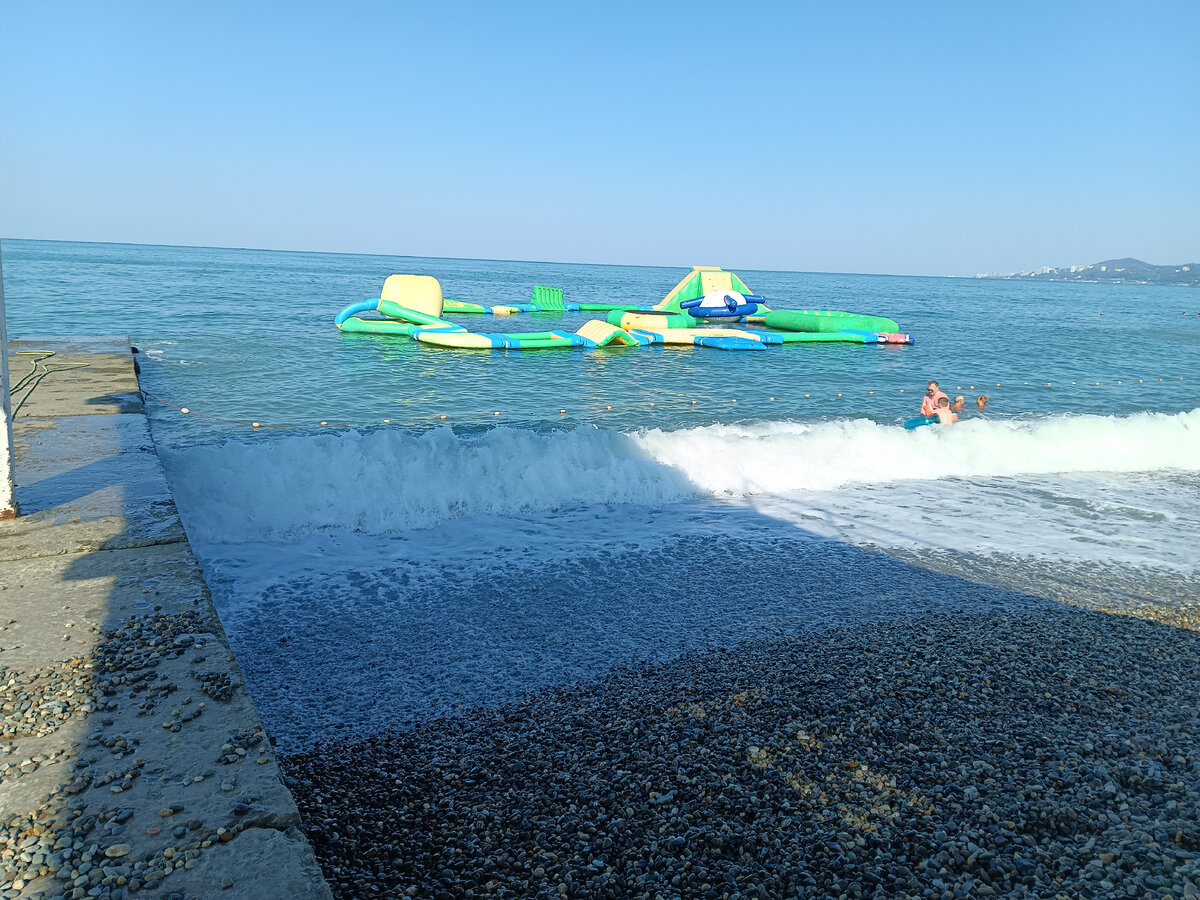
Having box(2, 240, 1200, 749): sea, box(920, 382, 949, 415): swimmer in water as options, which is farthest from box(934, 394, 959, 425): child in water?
box(2, 240, 1200, 749): sea

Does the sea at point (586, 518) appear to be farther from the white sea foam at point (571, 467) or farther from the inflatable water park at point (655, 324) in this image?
the inflatable water park at point (655, 324)

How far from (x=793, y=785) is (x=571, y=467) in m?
6.01

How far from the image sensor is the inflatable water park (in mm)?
23375

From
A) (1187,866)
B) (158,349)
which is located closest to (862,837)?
(1187,866)

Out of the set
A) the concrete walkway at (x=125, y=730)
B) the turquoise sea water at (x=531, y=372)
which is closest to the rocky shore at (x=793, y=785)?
the concrete walkway at (x=125, y=730)

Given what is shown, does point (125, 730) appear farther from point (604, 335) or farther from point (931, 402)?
point (604, 335)

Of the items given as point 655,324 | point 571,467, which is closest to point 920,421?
point 571,467

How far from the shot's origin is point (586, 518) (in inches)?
319

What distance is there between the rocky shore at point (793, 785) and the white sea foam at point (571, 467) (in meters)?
3.84

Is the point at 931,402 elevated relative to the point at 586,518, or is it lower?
elevated

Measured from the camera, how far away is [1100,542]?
7746mm

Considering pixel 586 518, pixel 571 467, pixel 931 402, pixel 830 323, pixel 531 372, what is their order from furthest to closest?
pixel 830 323
pixel 531 372
pixel 931 402
pixel 571 467
pixel 586 518

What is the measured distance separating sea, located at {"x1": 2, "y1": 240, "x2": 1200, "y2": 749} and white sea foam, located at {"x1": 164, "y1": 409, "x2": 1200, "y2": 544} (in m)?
0.04

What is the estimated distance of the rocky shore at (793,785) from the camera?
2836mm
